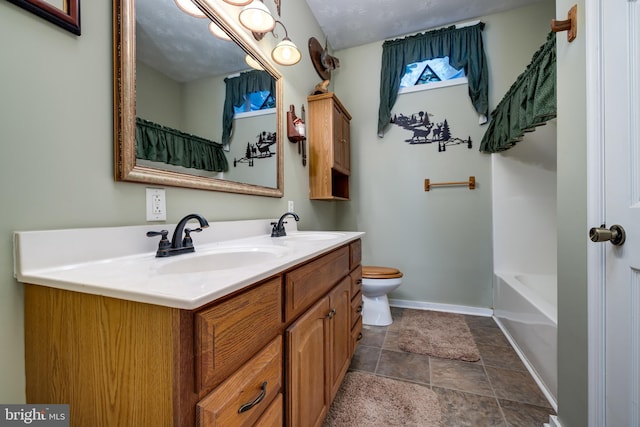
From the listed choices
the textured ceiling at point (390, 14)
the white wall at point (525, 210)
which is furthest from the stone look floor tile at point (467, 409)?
the textured ceiling at point (390, 14)

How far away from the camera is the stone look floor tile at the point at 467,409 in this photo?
117 cm

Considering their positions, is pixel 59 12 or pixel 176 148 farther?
A: pixel 176 148

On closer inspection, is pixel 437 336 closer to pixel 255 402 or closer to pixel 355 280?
pixel 355 280

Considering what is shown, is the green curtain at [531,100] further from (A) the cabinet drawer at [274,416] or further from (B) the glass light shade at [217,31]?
(A) the cabinet drawer at [274,416]

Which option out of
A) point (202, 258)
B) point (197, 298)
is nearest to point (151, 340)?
point (197, 298)

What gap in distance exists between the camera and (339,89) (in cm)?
283

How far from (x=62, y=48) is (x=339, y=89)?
99.2 inches

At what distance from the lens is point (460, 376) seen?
1.50 m

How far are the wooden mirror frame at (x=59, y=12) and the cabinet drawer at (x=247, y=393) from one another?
984 mm

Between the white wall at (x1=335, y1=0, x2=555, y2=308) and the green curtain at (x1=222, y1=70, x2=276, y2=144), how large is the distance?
1422 mm

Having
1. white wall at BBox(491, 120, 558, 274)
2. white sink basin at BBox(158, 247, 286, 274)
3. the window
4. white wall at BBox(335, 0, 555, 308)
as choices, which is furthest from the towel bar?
white sink basin at BBox(158, 247, 286, 274)

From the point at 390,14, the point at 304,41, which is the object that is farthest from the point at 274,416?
the point at 390,14

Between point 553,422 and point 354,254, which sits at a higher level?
point 354,254

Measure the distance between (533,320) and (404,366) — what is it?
81 centimetres
